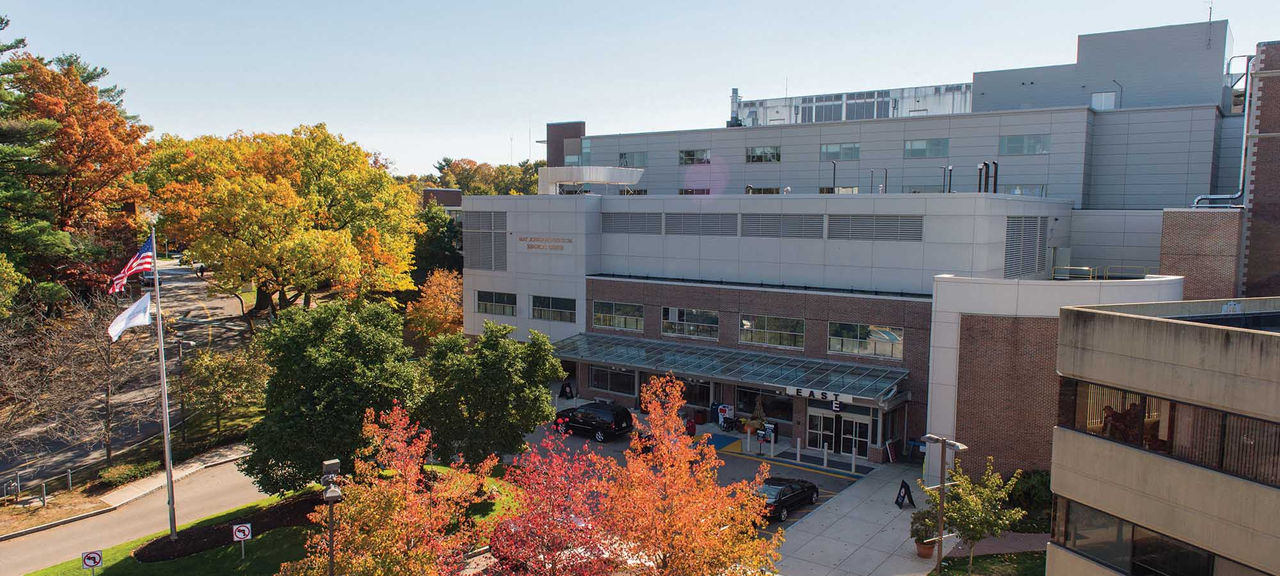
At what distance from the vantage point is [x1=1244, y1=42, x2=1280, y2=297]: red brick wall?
36844 millimetres

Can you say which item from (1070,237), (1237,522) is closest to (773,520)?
(1237,522)

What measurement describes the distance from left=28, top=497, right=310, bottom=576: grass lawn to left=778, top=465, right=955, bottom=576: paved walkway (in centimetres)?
1616

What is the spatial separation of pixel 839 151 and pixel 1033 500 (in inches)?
1155

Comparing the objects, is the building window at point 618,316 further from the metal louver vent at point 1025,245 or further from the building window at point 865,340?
the metal louver vent at point 1025,245

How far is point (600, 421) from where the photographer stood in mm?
36062

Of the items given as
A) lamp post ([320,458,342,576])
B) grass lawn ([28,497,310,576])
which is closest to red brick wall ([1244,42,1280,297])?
lamp post ([320,458,342,576])

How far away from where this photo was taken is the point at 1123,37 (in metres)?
51.9

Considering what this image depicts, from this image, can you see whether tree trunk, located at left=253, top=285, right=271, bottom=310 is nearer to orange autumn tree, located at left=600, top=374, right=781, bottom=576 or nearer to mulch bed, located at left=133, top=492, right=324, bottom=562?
mulch bed, located at left=133, top=492, right=324, bottom=562

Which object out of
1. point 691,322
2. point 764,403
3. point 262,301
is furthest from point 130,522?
point 764,403

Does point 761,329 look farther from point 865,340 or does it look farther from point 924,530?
point 924,530

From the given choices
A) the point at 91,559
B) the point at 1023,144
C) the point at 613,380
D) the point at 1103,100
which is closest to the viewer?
the point at 91,559

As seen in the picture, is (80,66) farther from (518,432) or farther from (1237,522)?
(1237,522)

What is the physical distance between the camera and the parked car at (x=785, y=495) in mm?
26391

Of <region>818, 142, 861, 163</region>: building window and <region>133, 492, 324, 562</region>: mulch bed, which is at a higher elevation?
<region>818, 142, 861, 163</region>: building window
